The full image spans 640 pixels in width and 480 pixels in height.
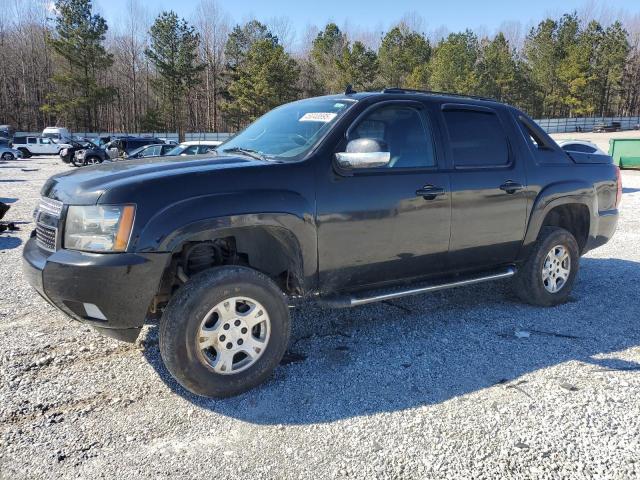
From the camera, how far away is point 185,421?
3.03 metres

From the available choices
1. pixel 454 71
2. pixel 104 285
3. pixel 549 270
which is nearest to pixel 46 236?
pixel 104 285

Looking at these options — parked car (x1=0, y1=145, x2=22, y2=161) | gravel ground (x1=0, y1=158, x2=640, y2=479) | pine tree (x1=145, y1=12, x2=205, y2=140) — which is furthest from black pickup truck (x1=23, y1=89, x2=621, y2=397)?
pine tree (x1=145, y1=12, x2=205, y2=140)

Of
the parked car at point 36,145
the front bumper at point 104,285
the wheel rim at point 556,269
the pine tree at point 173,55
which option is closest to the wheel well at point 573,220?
the wheel rim at point 556,269

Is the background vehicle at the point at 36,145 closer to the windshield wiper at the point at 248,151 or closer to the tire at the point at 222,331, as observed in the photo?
the windshield wiper at the point at 248,151

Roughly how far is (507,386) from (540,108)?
80.2m

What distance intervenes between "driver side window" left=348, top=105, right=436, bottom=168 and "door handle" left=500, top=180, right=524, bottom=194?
77cm

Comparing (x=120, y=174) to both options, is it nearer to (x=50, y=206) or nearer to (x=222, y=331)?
(x=50, y=206)

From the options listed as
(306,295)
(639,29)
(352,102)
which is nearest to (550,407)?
(306,295)

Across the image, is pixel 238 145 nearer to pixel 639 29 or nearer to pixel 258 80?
pixel 258 80

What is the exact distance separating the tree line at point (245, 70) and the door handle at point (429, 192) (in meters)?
49.4

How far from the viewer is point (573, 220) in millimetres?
5289

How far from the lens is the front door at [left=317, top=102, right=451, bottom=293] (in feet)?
11.6

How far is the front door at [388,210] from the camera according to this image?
352cm

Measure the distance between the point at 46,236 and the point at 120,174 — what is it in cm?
61
